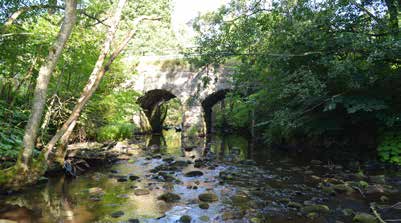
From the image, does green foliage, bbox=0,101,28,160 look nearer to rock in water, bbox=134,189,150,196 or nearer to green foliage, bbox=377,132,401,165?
rock in water, bbox=134,189,150,196

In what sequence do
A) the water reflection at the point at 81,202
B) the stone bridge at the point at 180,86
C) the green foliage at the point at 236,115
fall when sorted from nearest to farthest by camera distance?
1. the water reflection at the point at 81,202
2. the green foliage at the point at 236,115
3. the stone bridge at the point at 180,86

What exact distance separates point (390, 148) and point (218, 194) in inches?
189

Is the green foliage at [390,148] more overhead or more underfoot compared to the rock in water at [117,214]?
more overhead

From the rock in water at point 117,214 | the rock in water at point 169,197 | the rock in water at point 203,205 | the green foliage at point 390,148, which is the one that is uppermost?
the green foliage at point 390,148

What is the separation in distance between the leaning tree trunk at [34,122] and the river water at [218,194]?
0.46 metres

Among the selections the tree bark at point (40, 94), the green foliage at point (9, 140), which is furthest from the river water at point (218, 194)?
the tree bark at point (40, 94)

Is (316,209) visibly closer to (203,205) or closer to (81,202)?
(203,205)

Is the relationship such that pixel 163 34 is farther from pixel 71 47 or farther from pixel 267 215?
pixel 267 215

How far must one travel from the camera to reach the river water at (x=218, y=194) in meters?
4.93

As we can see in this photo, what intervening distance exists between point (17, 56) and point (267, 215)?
6.15 m

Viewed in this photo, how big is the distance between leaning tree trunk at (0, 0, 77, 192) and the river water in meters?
0.46

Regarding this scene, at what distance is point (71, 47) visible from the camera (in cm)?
784

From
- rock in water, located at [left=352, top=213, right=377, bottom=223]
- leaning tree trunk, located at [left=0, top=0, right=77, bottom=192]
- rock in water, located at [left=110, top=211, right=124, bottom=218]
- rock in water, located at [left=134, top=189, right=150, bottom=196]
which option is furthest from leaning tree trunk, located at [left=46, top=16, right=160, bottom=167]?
rock in water, located at [left=352, top=213, right=377, bottom=223]

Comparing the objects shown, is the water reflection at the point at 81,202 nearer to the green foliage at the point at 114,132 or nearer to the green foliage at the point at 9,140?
the green foliage at the point at 9,140
